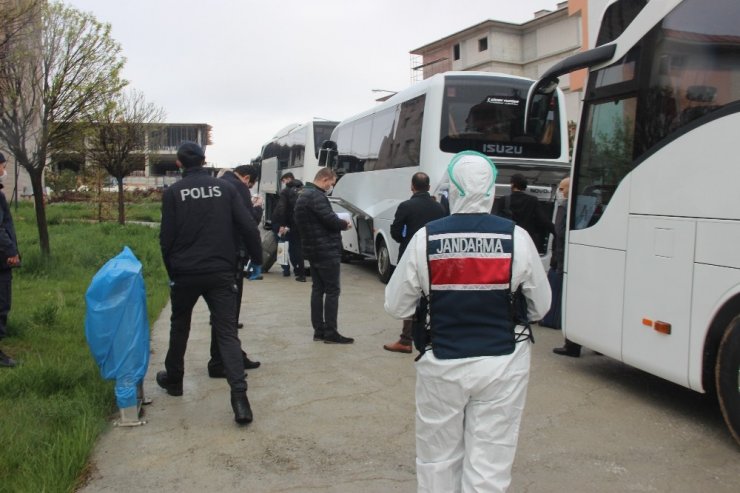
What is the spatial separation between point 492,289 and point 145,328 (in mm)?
2819

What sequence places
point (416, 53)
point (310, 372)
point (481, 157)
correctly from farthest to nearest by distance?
1. point (416, 53)
2. point (310, 372)
3. point (481, 157)

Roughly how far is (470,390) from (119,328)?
2.71 m

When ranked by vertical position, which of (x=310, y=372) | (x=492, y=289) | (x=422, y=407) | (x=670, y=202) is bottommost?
(x=310, y=372)

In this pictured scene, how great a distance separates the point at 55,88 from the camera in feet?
36.6

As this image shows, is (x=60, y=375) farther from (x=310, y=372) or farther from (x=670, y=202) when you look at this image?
(x=670, y=202)

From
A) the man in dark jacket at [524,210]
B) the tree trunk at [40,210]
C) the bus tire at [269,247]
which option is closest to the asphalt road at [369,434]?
the man in dark jacket at [524,210]

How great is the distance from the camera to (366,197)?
13.4m

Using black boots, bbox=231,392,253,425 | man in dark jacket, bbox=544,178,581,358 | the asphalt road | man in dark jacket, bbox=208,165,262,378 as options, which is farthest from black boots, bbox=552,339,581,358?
black boots, bbox=231,392,253,425

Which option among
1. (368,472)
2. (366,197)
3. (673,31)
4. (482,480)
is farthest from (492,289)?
(366,197)

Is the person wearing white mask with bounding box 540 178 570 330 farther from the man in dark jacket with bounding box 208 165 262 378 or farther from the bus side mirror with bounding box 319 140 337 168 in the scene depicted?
the bus side mirror with bounding box 319 140 337 168

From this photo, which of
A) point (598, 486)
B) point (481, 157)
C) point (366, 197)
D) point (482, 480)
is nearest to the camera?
point (482, 480)

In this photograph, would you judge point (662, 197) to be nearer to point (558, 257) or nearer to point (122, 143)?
point (558, 257)

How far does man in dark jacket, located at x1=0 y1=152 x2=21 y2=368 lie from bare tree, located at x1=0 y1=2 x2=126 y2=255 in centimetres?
531

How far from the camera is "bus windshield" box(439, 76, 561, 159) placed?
10.4 meters
